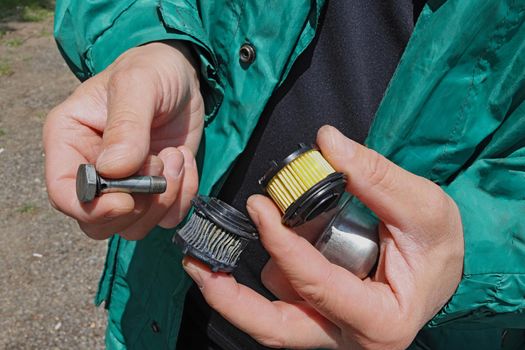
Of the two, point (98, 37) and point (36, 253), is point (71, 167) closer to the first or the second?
point (98, 37)

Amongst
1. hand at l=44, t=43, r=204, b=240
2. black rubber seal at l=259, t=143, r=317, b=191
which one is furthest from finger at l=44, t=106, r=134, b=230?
black rubber seal at l=259, t=143, r=317, b=191

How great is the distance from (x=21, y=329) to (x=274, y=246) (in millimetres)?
2652

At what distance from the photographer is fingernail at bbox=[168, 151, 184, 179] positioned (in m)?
1.05

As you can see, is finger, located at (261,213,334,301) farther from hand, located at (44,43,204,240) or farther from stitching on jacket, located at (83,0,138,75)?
stitching on jacket, located at (83,0,138,75)

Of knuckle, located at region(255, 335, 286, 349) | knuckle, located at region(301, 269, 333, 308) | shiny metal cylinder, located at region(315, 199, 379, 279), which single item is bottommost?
knuckle, located at region(255, 335, 286, 349)

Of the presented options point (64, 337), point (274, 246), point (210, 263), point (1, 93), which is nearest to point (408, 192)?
point (274, 246)

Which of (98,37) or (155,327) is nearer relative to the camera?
(98,37)

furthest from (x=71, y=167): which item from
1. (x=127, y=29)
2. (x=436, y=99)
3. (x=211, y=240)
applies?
(x=436, y=99)

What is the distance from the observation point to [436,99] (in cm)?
100

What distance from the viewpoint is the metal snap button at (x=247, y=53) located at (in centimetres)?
117

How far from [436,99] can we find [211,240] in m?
0.45

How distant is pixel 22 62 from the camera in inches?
231

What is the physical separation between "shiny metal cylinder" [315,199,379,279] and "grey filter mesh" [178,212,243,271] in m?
0.15

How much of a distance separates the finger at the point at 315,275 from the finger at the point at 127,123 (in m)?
0.21
